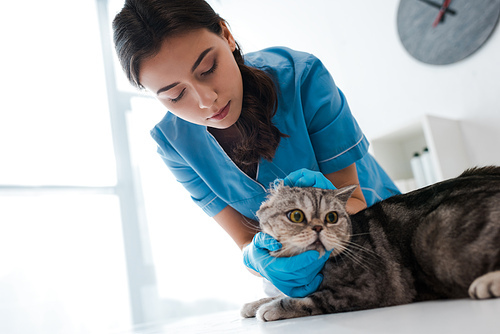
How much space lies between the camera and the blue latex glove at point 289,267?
0.79 m

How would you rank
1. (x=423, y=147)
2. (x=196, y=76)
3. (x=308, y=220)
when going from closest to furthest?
(x=308, y=220) → (x=196, y=76) → (x=423, y=147)

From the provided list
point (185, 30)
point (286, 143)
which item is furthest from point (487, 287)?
point (185, 30)

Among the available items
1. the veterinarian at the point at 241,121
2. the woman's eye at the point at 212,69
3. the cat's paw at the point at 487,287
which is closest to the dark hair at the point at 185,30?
the veterinarian at the point at 241,121

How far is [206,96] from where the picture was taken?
3.25 feet

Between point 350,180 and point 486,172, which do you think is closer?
point 486,172

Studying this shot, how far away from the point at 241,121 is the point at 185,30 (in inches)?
13.9

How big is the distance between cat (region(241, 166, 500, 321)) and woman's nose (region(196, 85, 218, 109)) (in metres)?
0.34

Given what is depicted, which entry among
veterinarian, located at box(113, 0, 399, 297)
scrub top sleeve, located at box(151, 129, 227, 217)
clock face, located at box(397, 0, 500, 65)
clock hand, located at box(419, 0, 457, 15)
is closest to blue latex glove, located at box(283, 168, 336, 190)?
veterinarian, located at box(113, 0, 399, 297)

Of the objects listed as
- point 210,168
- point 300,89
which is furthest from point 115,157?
point 300,89

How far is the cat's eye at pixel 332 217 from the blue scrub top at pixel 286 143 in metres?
0.30

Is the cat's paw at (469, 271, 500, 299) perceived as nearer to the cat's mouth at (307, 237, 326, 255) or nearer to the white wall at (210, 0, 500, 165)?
the cat's mouth at (307, 237, 326, 255)

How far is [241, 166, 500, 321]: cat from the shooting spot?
0.62 meters

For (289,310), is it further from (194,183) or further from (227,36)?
(227,36)

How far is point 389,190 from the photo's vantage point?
1.45 metres
